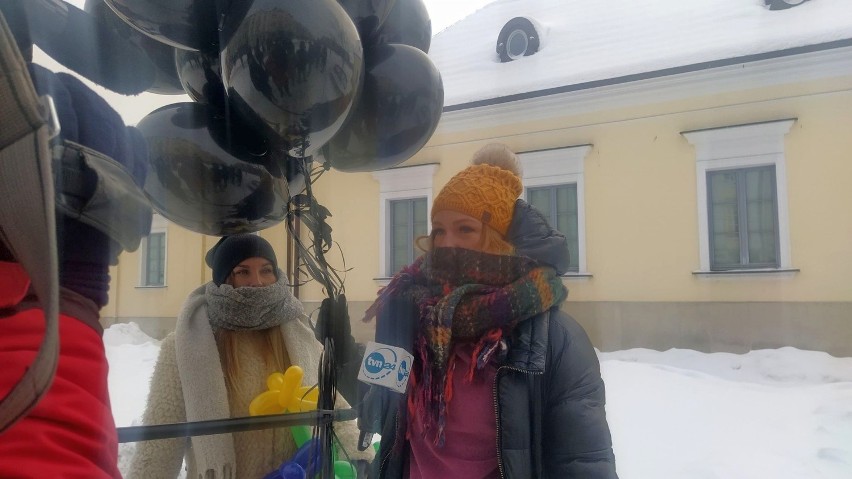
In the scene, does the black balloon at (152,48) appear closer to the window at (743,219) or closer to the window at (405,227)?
the window at (405,227)

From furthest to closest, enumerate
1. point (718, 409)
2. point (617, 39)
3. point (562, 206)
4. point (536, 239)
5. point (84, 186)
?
point (617, 39) → point (562, 206) → point (718, 409) → point (536, 239) → point (84, 186)

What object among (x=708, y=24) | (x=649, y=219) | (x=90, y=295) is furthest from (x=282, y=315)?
(x=708, y=24)

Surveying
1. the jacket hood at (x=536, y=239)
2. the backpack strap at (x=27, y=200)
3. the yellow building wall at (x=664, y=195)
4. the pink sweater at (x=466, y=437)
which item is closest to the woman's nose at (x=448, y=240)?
the jacket hood at (x=536, y=239)

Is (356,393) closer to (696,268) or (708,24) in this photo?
(696,268)

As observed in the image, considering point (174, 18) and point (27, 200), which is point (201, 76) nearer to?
point (174, 18)

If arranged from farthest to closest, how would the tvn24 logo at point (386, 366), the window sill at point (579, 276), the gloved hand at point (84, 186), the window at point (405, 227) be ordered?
the window sill at point (579, 276), the window at point (405, 227), the tvn24 logo at point (386, 366), the gloved hand at point (84, 186)

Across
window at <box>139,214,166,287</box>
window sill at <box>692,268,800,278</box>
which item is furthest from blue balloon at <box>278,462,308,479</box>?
window sill at <box>692,268,800,278</box>

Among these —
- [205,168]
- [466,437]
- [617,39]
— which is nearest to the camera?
[205,168]

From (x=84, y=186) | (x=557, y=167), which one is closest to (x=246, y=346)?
(x=84, y=186)

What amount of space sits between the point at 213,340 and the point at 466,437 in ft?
2.78

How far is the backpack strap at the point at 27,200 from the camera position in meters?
0.42

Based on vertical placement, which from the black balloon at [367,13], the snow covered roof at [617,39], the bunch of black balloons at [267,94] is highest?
the snow covered roof at [617,39]

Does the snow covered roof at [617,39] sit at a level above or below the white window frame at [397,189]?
above

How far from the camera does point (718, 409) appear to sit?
168 inches
